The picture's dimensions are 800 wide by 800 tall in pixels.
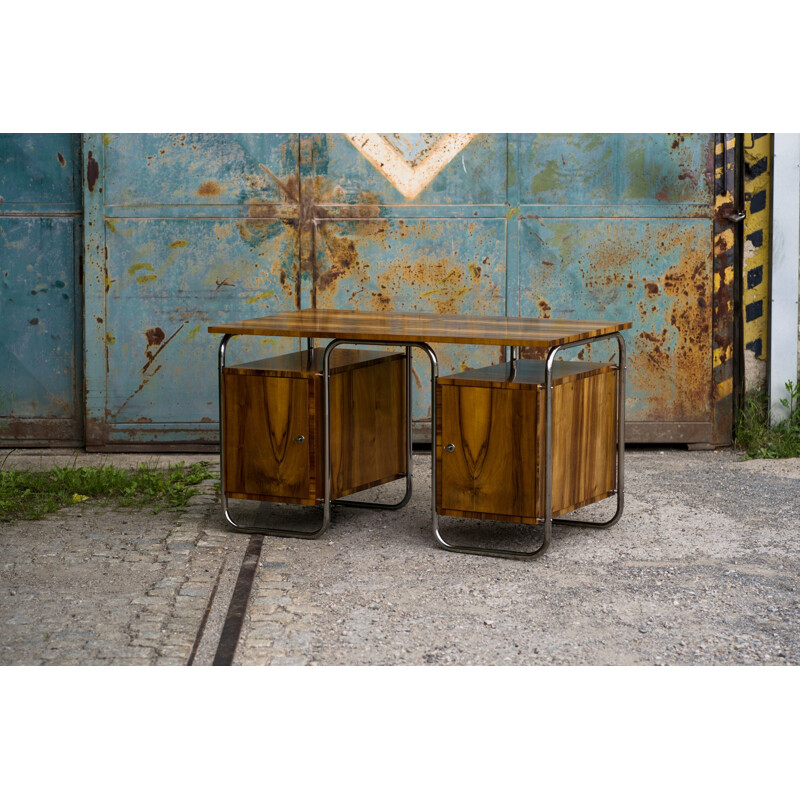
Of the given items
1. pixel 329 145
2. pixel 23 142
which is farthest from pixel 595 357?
pixel 23 142

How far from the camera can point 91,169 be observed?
21.7 feet

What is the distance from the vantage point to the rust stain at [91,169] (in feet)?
21.7

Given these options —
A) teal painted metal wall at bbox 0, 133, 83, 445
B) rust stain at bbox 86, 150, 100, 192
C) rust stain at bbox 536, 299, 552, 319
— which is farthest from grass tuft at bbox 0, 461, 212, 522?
rust stain at bbox 536, 299, 552, 319

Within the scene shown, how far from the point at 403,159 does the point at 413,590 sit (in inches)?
127

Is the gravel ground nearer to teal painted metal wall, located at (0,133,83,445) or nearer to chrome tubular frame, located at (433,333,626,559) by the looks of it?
chrome tubular frame, located at (433,333,626,559)

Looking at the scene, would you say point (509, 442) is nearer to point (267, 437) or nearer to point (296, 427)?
point (296, 427)

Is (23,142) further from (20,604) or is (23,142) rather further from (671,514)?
(671,514)

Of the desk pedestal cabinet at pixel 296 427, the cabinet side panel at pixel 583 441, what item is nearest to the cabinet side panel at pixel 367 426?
the desk pedestal cabinet at pixel 296 427

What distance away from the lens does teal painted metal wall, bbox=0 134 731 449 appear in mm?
6664

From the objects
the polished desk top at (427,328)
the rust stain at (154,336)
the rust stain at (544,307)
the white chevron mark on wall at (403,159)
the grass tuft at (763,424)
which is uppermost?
the white chevron mark on wall at (403,159)

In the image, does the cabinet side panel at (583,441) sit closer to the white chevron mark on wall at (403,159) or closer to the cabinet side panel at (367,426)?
the cabinet side panel at (367,426)

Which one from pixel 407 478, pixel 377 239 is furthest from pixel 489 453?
pixel 377 239

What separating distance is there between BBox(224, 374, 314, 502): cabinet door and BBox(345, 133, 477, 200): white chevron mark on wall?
228 cm

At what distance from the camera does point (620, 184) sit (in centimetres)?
669
